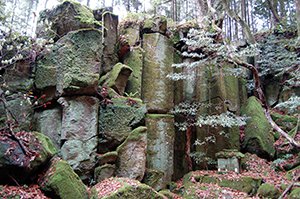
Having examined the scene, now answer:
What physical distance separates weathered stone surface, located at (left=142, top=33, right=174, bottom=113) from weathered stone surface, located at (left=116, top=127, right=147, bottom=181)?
79.5 inches

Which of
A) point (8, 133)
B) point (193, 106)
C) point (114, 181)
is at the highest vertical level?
point (193, 106)

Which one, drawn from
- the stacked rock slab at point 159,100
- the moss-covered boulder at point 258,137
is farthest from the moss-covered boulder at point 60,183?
the moss-covered boulder at point 258,137

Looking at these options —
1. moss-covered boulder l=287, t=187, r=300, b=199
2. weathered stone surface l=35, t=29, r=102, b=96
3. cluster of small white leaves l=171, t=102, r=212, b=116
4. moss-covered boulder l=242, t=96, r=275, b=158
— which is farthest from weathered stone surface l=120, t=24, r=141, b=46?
moss-covered boulder l=287, t=187, r=300, b=199

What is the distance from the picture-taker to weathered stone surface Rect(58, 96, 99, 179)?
273 inches

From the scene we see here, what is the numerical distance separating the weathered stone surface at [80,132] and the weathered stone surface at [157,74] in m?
2.62

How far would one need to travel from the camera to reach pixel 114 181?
20.7ft

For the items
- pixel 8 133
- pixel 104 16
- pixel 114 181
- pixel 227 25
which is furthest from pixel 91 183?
pixel 227 25

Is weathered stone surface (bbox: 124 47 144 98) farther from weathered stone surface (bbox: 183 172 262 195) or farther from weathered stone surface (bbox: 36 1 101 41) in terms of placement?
weathered stone surface (bbox: 183 172 262 195)

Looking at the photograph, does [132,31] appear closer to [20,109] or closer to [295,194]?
[20,109]

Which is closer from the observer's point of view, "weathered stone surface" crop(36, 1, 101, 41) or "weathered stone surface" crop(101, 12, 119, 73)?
"weathered stone surface" crop(36, 1, 101, 41)

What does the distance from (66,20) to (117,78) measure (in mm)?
2509

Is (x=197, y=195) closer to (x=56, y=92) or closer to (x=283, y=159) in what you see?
(x=283, y=159)

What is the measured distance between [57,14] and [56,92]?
2745mm

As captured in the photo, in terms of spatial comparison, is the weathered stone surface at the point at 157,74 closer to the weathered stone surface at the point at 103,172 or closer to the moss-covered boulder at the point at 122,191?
the weathered stone surface at the point at 103,172
